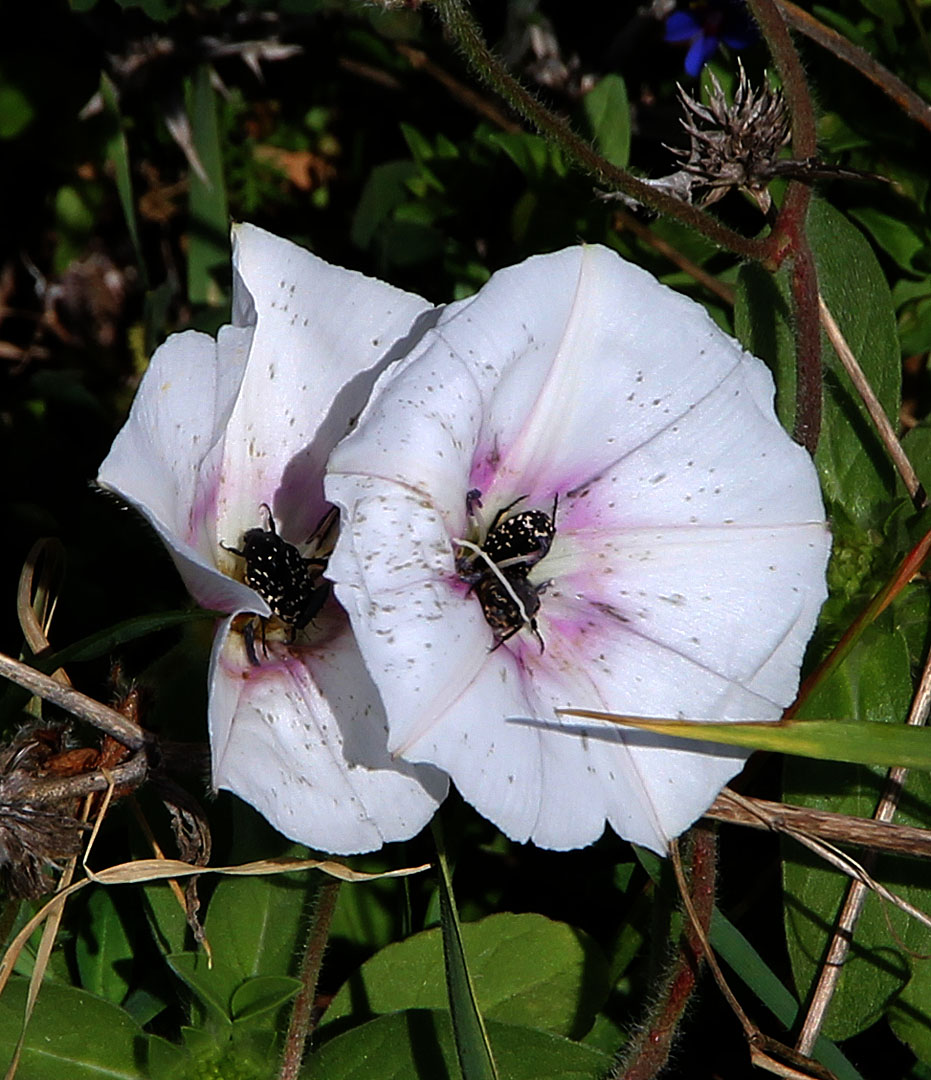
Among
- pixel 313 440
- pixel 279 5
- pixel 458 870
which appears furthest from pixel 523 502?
pixel 279 5

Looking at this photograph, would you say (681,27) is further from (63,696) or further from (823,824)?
(63,696)

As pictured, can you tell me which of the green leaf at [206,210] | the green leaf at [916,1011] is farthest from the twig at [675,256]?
the green leaf at [916,1011]

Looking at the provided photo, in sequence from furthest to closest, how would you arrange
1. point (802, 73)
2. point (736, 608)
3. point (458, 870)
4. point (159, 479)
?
point (458, 870) → point (802, 73) → point (736, 608) → point (159, 479)

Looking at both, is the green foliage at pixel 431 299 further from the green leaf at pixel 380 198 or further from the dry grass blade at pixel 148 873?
the dry grass blade at pixel 148 873

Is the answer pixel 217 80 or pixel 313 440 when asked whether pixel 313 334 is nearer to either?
pixel 313 440

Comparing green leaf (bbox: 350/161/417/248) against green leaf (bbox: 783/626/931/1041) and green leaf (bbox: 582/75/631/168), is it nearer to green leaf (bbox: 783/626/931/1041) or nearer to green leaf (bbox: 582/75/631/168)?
green leaf (bbox: 582/75/631/168)
